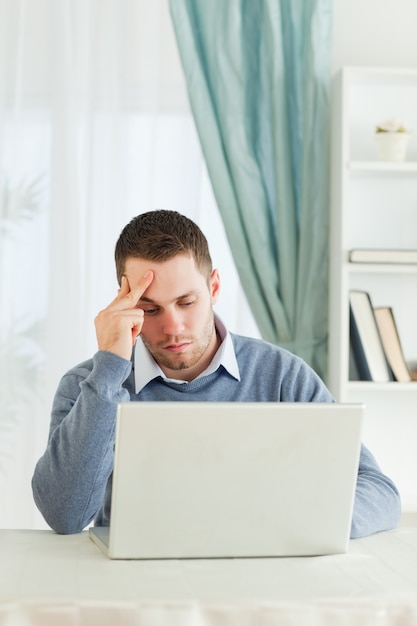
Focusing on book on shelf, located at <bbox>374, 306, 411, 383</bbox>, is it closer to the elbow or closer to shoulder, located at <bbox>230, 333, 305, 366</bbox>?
shoulder, located at <bbox>230, 333, 305, 366</bbox>

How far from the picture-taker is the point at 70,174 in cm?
294

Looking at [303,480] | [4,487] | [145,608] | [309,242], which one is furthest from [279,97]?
[145,608]

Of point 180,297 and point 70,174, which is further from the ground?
point 70,174

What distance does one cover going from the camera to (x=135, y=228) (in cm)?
179

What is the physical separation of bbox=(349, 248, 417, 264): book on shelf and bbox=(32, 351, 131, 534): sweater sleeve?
4.48 ft

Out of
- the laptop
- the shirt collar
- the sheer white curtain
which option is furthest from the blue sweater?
the sheer white curtain

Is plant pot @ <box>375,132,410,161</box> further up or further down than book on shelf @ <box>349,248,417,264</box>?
further up

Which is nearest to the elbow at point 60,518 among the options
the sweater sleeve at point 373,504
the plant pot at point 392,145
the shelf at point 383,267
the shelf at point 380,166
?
the sweater sleeve at point 373,504

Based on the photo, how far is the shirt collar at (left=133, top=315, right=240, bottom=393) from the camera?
71.0 inches

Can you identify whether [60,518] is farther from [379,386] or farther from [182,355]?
[379,386]

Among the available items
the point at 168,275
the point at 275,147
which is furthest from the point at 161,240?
the point at 275,147

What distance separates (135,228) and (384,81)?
1.45 meters

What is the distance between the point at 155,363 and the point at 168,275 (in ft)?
0.63

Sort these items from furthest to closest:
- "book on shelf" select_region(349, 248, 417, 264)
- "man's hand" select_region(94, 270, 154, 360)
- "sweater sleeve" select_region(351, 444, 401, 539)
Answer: "book on shelf" select_region(349, 248, 417, 264)
"man's hand" select_region(94, 270, 154, 360)
"sweater sleeve" select_region(351, 444, 401, 539)
